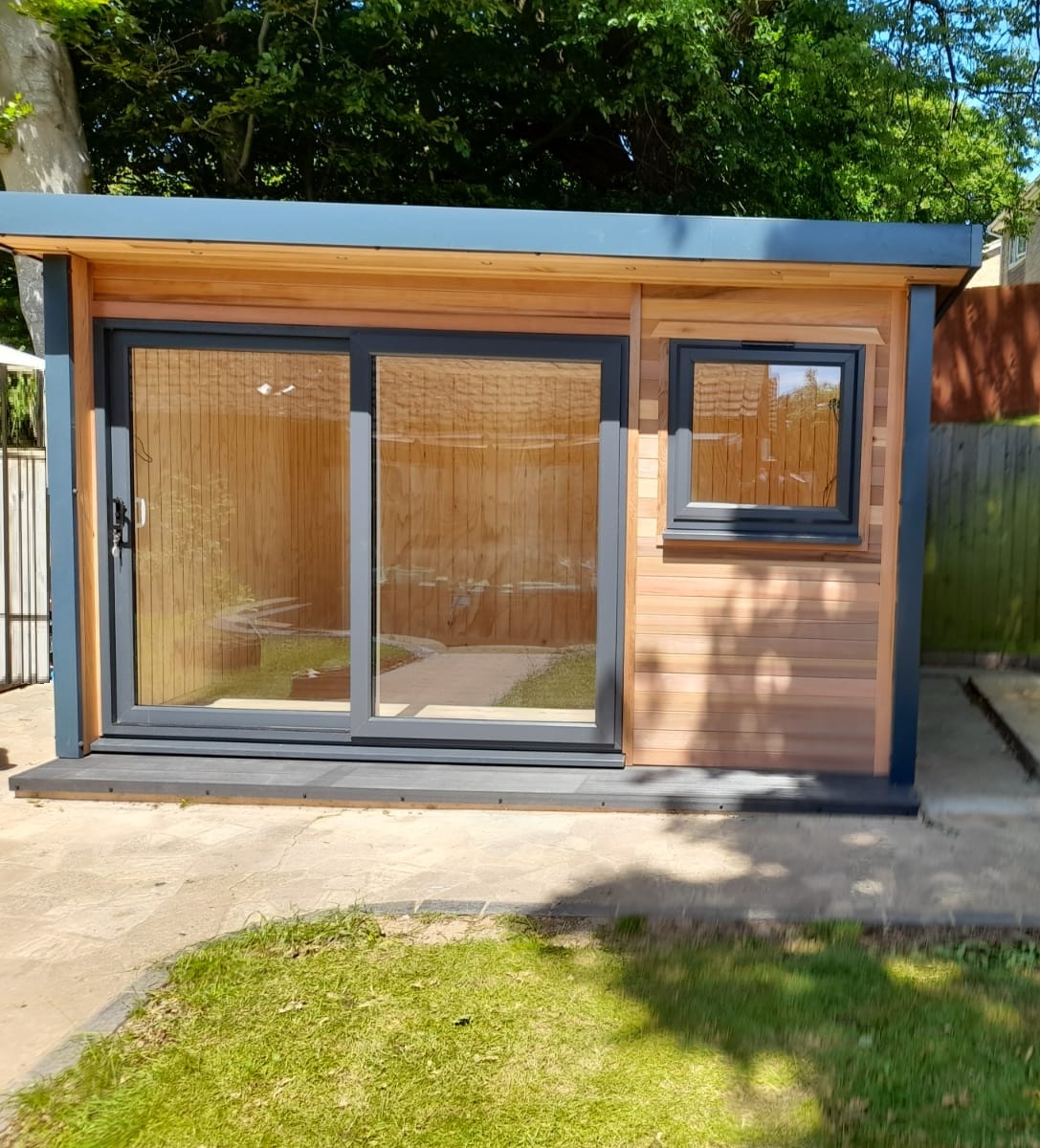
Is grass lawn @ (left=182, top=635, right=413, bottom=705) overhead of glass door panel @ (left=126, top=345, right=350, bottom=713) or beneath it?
beneath

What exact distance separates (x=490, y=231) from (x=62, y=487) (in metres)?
2.27

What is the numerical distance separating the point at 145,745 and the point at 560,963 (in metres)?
2.59

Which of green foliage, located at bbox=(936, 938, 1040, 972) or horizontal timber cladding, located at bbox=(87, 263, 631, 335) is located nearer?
green foliage, located at bbox=(936, 938, 1040, 972)

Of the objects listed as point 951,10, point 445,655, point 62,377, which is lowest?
point 445,655

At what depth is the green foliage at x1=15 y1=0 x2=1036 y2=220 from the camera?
884 cm

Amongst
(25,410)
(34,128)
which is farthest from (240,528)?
(34,128)

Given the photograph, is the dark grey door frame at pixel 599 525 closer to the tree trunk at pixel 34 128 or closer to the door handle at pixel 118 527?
the door handle at pixel 118 527

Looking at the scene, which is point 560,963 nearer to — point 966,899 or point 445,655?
point 966,899

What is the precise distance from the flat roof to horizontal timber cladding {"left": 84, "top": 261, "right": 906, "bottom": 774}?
35 cm

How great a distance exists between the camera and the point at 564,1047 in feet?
7.02

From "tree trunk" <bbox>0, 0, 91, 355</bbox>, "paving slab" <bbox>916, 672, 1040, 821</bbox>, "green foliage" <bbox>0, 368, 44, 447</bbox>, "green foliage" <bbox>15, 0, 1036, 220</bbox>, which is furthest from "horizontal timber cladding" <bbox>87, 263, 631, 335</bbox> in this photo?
"green foliage" <bbox>15, 0, 1036, 220</bbox>

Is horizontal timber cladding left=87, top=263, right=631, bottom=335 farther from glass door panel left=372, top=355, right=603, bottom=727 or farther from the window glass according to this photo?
the window glass

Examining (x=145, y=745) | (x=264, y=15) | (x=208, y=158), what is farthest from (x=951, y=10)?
(x=145, y=745)

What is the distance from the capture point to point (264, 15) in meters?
8.57
